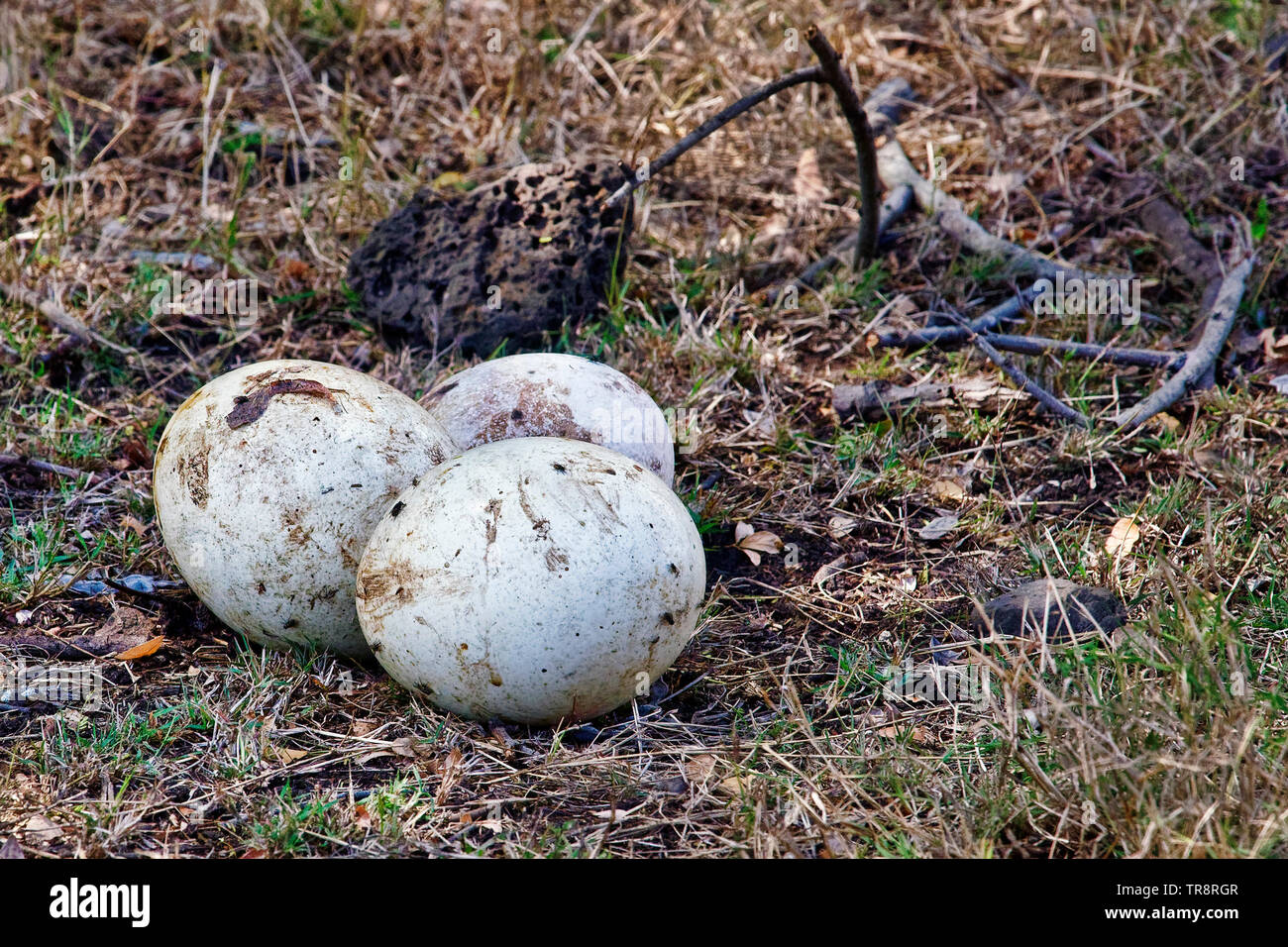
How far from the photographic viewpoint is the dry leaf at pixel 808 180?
17.9 ft

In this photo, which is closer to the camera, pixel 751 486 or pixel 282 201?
pixel 751 486

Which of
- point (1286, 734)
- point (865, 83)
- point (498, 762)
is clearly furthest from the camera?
point (865, 83)

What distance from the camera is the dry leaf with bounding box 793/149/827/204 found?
5.46 metres

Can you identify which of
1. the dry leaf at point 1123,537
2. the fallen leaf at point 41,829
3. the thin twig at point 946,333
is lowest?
the fallen leaf at point 41,829

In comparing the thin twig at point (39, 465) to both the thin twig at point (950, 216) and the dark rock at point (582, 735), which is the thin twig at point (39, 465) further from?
the thin twig at point (950, 216)

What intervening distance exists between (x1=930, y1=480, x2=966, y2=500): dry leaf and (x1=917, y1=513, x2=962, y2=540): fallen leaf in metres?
0.09

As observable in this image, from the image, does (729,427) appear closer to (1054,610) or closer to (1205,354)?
(1054,610)

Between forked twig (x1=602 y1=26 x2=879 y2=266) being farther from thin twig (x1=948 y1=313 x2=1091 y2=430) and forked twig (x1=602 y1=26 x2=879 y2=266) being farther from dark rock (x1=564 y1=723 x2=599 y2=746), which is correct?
dark rock (x1=564 y1=723 x2=599 y2=746)

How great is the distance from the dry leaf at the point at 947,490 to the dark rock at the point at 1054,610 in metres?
0.66

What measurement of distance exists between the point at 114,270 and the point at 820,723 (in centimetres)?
362

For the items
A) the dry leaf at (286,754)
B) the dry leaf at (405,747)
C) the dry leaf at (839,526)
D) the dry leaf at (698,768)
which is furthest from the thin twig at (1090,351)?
the dry leaf at (286,754)

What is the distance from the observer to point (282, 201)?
17.6ft

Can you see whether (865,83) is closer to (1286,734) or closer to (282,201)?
(282,201)

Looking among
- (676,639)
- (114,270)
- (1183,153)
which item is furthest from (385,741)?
(1183,153)
